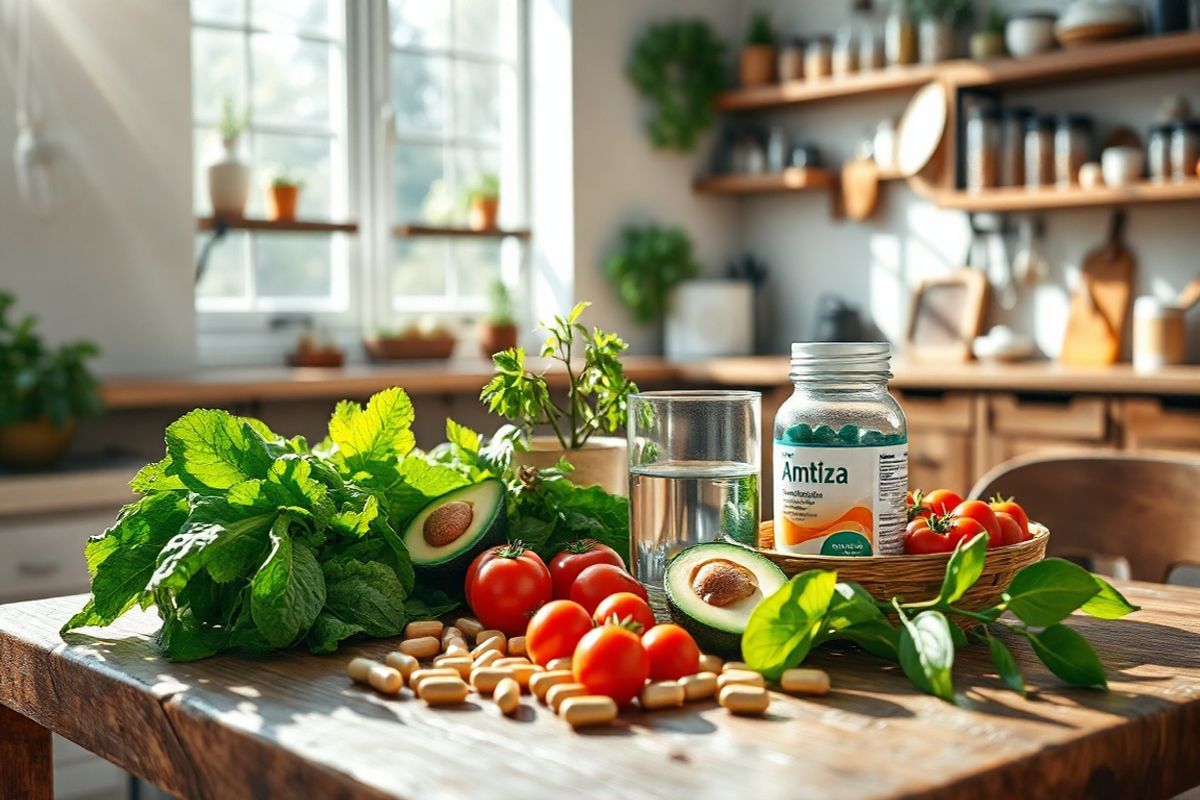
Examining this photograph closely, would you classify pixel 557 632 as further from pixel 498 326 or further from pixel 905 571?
pixel 498 326

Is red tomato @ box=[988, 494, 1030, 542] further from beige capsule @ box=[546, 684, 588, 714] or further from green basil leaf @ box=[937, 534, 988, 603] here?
beige capsule @ box=[546, 684, 588, 714]

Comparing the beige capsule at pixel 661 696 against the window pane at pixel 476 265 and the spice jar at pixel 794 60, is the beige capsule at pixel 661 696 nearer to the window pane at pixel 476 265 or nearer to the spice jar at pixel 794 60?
the window pane at pixel 476 265

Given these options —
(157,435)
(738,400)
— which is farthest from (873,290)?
(738,400)

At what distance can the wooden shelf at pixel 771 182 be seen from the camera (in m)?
4.37

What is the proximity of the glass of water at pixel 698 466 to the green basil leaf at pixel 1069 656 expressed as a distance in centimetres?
24

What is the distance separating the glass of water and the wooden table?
0.43 ft

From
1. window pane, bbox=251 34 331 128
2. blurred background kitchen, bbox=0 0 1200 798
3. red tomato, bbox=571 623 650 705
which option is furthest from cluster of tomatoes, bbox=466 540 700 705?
window pane, bbox=251 34 331 128

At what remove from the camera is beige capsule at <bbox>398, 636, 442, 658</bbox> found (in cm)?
94

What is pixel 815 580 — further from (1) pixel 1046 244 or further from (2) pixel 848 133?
(2) pixel 848 133

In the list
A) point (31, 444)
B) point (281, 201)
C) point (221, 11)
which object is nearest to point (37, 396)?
point (31, 444)

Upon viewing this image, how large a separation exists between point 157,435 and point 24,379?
725mm

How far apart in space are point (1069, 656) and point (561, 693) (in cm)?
32

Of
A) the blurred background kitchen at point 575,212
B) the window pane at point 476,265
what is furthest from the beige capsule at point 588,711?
the window pane at point 476,265

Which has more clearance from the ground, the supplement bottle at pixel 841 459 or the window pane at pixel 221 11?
the window pane at pixel 221 11
